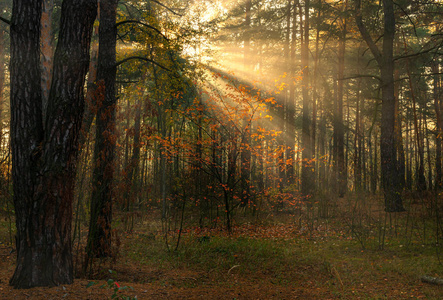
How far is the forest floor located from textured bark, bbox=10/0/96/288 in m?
0.32

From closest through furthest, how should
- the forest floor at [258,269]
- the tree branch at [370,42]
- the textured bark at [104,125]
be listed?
the forest floor at [258,269]
the textured bark at [104,125]
the tree branch at [370,42]

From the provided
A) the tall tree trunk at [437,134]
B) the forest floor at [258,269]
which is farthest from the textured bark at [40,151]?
the tall tree trunk at [437,134]

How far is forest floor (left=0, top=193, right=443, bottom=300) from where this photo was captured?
13.7 feet

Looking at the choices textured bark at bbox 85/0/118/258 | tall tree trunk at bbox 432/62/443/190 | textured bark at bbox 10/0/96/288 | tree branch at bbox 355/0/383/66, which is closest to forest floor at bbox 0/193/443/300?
textured bark at bbox 10/0/96/288

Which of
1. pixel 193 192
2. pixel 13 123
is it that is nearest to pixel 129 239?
pixel 193 192

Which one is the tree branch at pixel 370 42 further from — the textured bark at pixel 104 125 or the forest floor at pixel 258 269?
the textured bark at pixel 104 125

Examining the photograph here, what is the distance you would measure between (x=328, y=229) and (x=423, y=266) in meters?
3.80

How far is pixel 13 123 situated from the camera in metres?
3.62

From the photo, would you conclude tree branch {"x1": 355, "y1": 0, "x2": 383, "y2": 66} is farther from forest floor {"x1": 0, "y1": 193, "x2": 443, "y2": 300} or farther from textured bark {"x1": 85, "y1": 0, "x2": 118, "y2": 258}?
textured bark {"x1": 85, "y1": 0, "x2": 118, "y2": 258}

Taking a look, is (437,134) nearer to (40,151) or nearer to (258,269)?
(258,269)

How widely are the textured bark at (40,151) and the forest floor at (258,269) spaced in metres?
0.32

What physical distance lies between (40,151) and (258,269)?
166 inches

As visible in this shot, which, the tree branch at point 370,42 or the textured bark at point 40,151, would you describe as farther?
the tree branch at point 370,42

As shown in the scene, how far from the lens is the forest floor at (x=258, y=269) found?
13.7 feet
